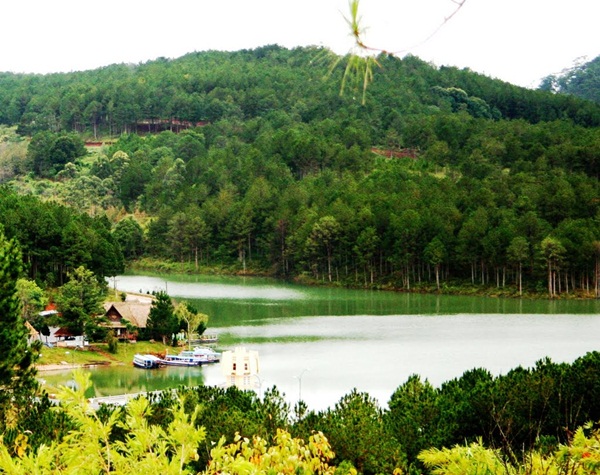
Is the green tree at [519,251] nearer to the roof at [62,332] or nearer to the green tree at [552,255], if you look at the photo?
the green tree at [552,255]

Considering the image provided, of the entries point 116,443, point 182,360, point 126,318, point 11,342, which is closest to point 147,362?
point 182,360

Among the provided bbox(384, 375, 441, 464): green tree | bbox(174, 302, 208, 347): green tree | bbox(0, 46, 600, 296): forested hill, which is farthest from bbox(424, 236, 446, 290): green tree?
bbox(384, 375, 441, 464): green tree

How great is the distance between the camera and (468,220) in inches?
2060

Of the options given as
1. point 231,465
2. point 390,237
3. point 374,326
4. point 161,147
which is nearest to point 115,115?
point 161,147

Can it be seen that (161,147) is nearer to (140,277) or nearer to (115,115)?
(115,115)

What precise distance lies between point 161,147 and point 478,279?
38.7 m

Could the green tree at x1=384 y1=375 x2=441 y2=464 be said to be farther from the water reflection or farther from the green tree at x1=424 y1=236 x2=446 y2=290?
the green tree at x1=424 y1=236 x2=446 y2=290

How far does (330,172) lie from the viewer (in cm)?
6931

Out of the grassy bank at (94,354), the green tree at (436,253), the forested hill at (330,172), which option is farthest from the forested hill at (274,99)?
the grassy bank at (94,354)

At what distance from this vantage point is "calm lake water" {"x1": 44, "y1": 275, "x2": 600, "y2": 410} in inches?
993

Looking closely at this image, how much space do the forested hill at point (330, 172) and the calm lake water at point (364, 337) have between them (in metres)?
3.87

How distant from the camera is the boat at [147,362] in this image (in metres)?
28.2

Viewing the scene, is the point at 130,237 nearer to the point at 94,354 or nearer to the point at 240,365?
the point at 94,354

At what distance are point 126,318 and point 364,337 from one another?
776 cm
